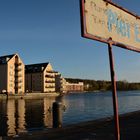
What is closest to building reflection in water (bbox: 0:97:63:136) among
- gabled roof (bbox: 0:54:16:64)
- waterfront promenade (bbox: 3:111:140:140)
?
waterfront promenade (bbox: 3:111:140:140)

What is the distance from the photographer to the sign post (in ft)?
12.8

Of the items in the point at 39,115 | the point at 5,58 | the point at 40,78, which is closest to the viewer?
the point at 39,115

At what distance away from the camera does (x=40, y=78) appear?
16900 cm

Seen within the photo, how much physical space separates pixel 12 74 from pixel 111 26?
13983cm

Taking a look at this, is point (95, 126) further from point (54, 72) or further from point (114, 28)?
point (54, 72)

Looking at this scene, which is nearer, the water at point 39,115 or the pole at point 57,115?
the pole at point 57,115

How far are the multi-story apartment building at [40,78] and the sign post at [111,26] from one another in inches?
6412

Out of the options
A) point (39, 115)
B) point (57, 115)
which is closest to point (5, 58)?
point (39, 115)

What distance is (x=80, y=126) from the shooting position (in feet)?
49.0

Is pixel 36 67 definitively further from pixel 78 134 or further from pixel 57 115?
pixel 78 134

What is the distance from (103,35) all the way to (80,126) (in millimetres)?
11235

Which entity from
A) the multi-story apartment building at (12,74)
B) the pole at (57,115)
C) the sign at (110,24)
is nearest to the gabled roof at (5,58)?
the multi-story apartment building at (12,74)

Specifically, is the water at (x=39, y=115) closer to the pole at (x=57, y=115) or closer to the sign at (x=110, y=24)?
the pole at (x=57, y=115)

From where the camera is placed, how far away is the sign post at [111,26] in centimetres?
389
